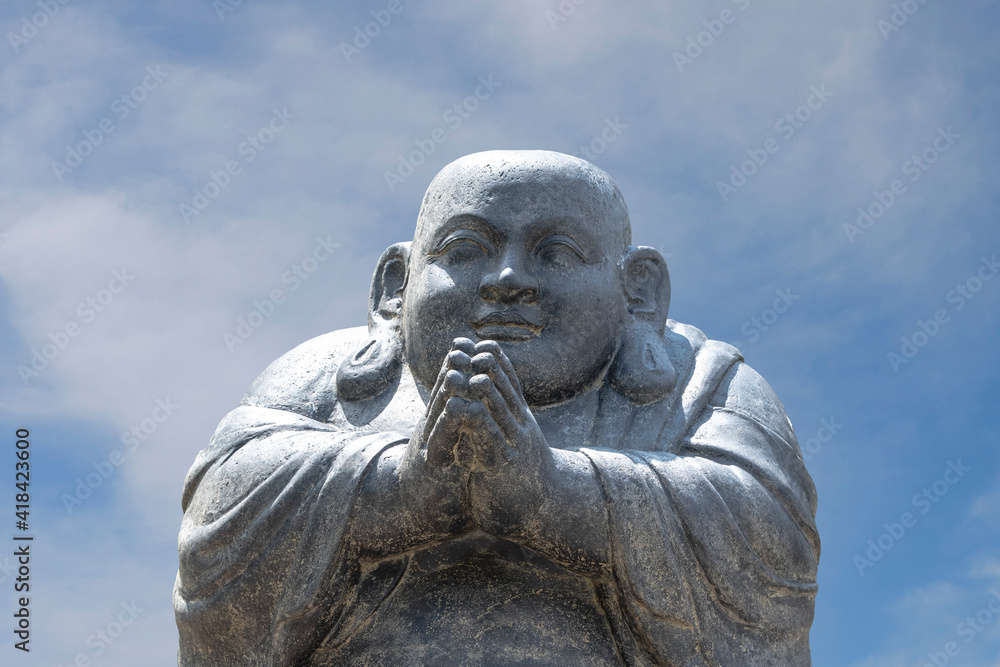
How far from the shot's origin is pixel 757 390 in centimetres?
723

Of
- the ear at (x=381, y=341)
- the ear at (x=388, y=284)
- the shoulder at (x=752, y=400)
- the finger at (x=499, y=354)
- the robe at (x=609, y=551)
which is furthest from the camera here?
the ear at (x=388, y=284)

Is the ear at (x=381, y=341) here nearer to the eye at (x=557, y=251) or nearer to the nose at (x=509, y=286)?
the nose at (x=509, y=286)

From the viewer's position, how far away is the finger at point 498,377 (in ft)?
19.0

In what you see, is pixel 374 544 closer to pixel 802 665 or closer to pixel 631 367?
pixel 631 367

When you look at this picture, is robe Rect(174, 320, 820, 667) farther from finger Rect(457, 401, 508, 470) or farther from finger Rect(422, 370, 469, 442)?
finger Rect(457, 401, 508, 470)

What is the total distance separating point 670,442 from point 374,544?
1.63m

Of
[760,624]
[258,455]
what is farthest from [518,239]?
[760,624]

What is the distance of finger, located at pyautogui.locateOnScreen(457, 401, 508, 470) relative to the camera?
577cm

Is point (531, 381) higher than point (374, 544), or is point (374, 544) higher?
point (531, 381)

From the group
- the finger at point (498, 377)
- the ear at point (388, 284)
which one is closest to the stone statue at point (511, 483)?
the finger at point (498, 377)

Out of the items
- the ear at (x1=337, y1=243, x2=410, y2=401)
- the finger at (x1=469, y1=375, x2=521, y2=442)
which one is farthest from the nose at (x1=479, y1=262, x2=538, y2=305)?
the finger at (x1=469, y1=375, x2=521, y2=442)

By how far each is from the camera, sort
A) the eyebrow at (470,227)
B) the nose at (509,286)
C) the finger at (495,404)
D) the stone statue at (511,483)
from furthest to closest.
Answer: the eyebrow at (470,227)
the nose at (509,286)
the stone statue at (511,483)
the finger at (495,404)

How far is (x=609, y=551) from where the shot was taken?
6199 millimetres

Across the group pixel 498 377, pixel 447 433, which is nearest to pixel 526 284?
pixel 498 377
